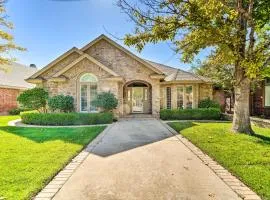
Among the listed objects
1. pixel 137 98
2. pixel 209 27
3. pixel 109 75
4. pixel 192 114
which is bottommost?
pixel 192 114

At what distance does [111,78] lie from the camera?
767 inches

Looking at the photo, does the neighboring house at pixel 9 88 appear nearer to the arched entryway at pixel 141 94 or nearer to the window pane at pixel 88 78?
the window pane at pixel 88 78

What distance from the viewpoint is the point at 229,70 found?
2264cm

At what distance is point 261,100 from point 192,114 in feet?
18.1

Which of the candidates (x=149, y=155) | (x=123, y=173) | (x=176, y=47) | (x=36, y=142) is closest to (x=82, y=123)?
(x=36, y=142)

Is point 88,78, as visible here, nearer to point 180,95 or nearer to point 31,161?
point 180,95

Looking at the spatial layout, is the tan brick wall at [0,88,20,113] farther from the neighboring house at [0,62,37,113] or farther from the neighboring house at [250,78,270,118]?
the neighboring house at [250,78,270,118]

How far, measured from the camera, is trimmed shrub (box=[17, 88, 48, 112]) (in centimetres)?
1937

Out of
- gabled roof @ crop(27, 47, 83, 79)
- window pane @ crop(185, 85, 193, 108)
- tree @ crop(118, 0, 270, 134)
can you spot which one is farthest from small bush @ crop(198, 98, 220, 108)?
gabled roof @ crop(27, 47, 83, 79)

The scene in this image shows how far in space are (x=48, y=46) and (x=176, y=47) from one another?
15478 millimetres

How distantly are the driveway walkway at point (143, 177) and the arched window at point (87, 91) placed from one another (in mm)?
11339

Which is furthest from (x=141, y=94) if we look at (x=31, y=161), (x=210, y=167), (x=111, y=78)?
(x=210, y=167)

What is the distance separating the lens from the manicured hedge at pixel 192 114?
20.7 meters

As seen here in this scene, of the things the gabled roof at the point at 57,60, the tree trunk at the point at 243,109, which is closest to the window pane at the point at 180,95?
the gabled roof at the point at 57,60
